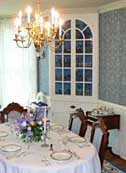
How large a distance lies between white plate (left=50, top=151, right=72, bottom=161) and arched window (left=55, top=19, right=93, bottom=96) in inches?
110

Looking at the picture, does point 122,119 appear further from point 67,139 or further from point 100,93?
point 67,139

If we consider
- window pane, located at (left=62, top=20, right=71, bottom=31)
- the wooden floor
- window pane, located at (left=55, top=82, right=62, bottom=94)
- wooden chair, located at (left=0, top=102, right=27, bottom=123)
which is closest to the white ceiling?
window pane, located at (left=62, top=20, right=71, bottom=31)

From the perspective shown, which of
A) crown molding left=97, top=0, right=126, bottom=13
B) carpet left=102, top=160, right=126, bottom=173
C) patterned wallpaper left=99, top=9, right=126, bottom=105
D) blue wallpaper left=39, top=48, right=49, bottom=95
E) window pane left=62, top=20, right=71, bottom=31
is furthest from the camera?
blue wallpaper left=39, top=48, right=49, bottom=95

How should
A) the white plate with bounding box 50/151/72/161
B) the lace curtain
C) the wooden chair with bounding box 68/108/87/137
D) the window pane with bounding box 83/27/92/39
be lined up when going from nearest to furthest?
1. the white plate with bounding box 50/151/72/161
2. the wooden chair with bounding box 68/108/87/137
3. the window pane with bounding box 83/27/92/39
4. the lace curtain

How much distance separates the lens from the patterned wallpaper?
17.3 ft

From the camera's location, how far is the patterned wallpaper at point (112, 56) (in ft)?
17.3

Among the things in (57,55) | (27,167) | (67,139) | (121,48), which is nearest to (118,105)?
(121,48)

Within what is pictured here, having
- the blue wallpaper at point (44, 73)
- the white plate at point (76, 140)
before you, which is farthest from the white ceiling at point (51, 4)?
the white plate at point (76, 140)

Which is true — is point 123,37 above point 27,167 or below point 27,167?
above

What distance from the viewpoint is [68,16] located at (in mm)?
5926

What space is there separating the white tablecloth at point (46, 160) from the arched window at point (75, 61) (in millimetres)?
2454

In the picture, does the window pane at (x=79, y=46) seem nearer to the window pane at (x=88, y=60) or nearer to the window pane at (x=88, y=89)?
the window pane at (x=88, y=60)

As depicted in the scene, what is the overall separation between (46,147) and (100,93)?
8.62ft

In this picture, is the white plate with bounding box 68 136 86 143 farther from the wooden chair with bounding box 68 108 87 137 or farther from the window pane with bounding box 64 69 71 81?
the window pane with bounding box 64 69 71 81
